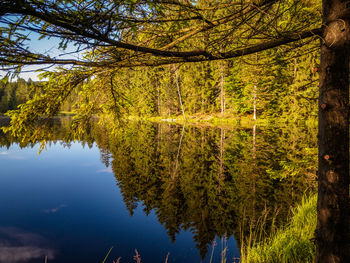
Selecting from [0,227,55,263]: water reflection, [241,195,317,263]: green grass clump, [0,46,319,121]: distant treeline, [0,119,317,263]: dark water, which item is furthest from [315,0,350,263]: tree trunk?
[0,46,319,121]: distant treeline

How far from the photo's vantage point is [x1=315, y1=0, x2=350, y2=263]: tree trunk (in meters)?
2.18

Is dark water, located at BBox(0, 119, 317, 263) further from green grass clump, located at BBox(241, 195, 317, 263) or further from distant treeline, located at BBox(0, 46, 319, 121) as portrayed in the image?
distant treeline, located at BBox(0, 46, 319, 121)

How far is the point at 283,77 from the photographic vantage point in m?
28.2

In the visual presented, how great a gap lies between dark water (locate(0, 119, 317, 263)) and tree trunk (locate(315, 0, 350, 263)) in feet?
4.58

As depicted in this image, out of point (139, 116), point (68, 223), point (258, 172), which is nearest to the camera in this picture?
point (68, 223)

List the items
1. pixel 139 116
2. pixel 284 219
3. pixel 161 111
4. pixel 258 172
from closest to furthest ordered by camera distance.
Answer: pixel 284 219, pixel 258 172, pixel 161 111, pixel 139 116

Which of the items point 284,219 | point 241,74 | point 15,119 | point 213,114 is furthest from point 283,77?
point 15,119

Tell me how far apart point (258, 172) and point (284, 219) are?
4.19 m

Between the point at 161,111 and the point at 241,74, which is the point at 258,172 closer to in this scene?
the point at 241,74

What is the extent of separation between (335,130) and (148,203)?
22.3 feet

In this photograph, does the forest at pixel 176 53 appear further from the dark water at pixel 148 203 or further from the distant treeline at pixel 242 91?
the distant treeline at pixel 242 91

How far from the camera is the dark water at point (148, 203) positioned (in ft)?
17.2

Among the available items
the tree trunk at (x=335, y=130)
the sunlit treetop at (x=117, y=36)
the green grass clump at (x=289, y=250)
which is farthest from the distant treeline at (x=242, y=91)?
the tree trunk at (x=335, y=130)

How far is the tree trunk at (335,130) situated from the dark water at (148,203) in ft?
4.58
